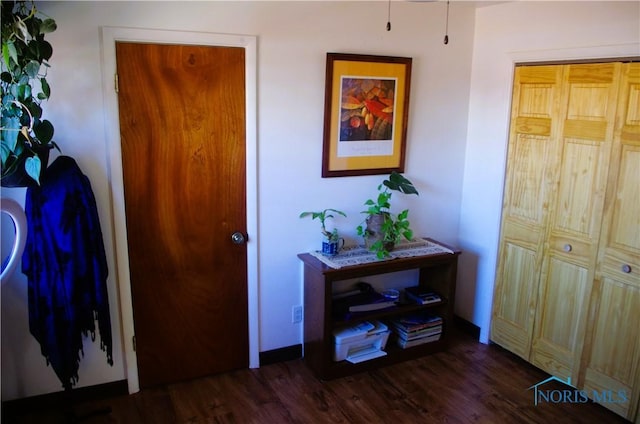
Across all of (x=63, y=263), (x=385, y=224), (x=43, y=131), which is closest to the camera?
(x=43, y=131)

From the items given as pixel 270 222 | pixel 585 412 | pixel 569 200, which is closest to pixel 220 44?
pixel 270 222

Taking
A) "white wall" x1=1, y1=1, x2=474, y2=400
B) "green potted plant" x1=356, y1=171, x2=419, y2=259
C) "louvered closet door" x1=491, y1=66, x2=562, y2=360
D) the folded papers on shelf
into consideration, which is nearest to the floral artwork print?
"white wall" x1=1, y1=1, x2=474, y2=400

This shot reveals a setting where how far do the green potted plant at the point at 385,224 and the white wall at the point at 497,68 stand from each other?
23.0 inches

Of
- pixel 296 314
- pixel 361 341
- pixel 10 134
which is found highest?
pixel 10 134

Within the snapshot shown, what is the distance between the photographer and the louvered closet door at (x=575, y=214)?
266cm

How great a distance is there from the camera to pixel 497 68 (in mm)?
3230

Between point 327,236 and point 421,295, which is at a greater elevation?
point 327,236

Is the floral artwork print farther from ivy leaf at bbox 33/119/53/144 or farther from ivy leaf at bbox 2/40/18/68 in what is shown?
ivy leaf at bbox 2/40/18/68

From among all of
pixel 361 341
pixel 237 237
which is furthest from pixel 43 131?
pixel 361 341

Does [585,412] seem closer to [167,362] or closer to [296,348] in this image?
[296,348]

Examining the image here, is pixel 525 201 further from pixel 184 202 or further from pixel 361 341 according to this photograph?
pixel 184 202

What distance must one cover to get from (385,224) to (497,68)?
1.27 m

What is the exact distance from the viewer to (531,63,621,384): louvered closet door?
2.66m
